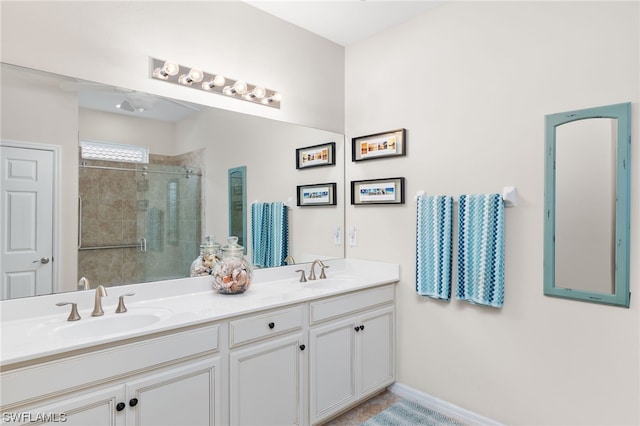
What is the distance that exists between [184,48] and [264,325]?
5.53 feet

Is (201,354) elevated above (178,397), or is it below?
above

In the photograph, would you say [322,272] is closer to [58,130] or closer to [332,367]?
[332,367]

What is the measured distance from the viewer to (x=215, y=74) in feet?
7.52

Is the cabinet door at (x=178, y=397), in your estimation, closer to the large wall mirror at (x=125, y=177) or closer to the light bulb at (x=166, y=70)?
the large wall mirror at (x=125, y=177)

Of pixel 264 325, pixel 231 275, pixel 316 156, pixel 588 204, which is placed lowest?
pixel 264 325

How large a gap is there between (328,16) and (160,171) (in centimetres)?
165

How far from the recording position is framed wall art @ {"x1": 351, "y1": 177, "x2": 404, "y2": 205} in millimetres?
2672

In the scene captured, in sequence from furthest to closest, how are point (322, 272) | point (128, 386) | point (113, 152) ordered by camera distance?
point (322, 272) → point (113, 152) → point (128, 386)

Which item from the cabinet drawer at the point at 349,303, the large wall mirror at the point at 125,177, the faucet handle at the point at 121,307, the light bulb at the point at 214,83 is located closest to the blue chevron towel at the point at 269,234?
the large wall mirror at the point at 125,177

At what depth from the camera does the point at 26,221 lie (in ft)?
5.41

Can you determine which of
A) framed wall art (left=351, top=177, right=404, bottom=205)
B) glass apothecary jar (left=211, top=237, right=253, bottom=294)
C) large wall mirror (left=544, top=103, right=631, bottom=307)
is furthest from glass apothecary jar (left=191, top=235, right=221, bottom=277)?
large wall mirror (left=544, top=103, right=631, bottom=307)

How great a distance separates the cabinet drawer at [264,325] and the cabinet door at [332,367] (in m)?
0.18

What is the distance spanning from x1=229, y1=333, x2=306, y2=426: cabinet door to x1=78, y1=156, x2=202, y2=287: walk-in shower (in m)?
0.69

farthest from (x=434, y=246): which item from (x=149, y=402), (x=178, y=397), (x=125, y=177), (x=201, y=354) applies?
(x=125, y=177)
